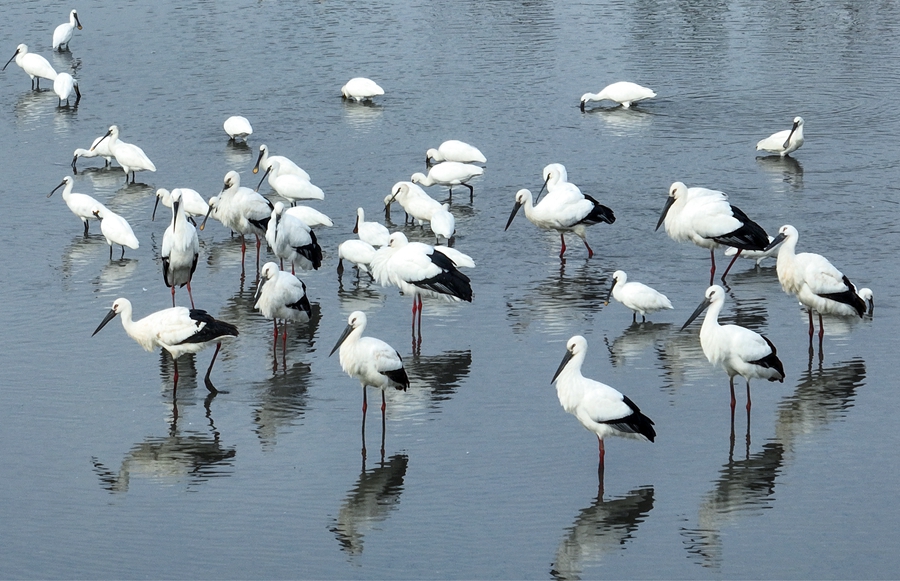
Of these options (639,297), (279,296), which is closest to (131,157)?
(279,296)

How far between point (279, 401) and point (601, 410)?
3.43 m

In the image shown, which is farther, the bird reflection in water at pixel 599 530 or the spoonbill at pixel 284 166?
the spoonbill at pixel 284 166

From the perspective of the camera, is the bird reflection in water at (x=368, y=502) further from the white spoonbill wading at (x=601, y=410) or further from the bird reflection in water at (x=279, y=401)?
the white spoonbill wading at (x=601, y=410)

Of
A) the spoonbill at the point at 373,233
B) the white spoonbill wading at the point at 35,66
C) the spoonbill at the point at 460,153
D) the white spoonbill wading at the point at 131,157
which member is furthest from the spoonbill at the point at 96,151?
the spoonbill at the point at 373,233

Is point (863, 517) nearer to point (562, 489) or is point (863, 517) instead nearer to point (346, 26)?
point (562, 489)

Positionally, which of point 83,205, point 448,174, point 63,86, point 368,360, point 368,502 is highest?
point 63,86

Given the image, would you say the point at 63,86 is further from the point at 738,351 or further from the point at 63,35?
the point at 738,351

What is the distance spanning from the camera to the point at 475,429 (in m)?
12.5

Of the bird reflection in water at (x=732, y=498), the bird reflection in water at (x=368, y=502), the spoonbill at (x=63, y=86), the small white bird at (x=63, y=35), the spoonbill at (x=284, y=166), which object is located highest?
the small white bird at (x=63, y=35)

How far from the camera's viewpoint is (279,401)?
43.2ft

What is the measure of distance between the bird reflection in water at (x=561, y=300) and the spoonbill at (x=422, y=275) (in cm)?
78

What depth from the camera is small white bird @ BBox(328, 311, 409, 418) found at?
12.2 metres

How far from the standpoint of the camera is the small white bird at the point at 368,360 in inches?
480

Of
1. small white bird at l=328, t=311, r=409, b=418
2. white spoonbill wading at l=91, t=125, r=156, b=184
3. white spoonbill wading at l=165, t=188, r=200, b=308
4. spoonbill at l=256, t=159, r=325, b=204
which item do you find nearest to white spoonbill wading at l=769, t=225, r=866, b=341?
small white bird at l=328, t=311, r=409, b=418
